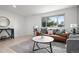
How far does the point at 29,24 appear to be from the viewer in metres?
1.61

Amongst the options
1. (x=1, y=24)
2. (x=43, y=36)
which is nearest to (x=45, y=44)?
(x=43, y=36)

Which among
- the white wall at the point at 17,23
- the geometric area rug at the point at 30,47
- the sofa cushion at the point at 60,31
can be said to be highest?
the white wall at the point at 17,23

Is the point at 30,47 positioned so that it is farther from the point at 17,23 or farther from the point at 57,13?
the point at 57,13

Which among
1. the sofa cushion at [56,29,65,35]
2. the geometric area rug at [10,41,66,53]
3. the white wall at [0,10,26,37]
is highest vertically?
the white wall at [0,10,26,37]

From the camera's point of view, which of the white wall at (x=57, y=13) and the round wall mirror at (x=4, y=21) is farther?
the round wall mirror at (x=4, y=21)

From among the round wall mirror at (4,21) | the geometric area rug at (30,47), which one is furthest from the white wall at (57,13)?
the round wall mirror at (4,21)

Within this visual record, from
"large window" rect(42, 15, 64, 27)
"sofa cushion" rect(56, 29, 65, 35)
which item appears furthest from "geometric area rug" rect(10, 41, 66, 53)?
"large window" rect(42, 15, 64, 27)

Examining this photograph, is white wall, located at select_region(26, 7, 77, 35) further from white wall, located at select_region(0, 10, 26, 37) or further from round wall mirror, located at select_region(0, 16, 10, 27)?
round wall mirror, located at select_region(0, 16, 10, 27)

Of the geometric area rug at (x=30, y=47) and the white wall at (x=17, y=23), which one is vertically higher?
the white wall at (x=17, y=23)

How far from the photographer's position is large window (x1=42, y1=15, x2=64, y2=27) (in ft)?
4.80

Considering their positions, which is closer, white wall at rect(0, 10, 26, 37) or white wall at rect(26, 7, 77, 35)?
white wall at rect(26, 7, 77, 35)

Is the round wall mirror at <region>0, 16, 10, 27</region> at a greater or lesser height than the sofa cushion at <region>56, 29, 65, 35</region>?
greater

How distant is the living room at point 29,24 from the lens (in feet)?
4.64

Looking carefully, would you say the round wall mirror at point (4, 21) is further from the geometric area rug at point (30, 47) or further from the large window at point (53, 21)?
the large window at point (53, 21)
